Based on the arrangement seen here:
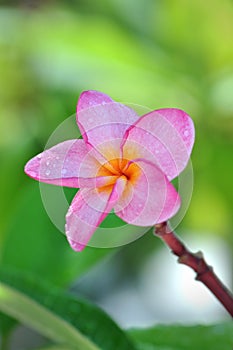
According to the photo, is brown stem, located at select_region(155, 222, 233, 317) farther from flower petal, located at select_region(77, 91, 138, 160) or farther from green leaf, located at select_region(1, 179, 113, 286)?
green leaf, located at select_region(1, 179, 113, 286)

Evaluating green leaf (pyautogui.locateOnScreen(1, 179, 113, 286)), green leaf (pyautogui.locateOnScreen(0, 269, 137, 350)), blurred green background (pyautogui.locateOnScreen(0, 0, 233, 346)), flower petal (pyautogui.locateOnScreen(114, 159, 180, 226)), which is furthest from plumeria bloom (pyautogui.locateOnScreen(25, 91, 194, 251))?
blurred green background (pyautogui.locateOnScreen(0, 0, 233, 346))

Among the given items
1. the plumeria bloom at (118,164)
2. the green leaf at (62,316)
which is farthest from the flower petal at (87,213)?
the green leaf at (62,316)

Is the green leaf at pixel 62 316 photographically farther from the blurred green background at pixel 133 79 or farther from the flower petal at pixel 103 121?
the blurred green background at pixel 133 79

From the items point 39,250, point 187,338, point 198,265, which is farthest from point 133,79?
point 198,265

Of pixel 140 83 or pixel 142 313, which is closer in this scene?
pixel 140 83

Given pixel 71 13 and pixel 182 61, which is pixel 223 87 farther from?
pixel 71 13

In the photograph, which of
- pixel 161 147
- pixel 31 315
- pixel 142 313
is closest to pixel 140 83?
pixel 142 313

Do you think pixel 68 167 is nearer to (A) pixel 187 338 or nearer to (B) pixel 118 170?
(B) pixel 118 170
